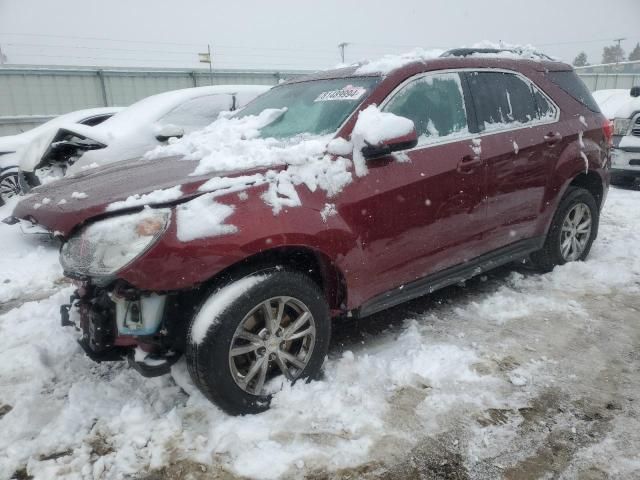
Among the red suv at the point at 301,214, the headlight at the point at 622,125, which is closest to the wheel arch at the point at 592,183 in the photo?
the red suv at the point at 301,214

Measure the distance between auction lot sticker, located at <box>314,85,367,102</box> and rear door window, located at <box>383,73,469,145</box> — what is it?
0.62ft

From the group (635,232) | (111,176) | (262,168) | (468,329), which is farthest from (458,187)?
(635,232)

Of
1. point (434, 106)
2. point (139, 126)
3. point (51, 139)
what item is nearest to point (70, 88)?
point (51, 139)

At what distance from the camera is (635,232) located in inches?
213

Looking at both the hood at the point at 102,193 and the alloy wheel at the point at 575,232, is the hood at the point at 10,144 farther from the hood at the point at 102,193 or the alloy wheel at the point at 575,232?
the alloy wheel at the point at 575,232

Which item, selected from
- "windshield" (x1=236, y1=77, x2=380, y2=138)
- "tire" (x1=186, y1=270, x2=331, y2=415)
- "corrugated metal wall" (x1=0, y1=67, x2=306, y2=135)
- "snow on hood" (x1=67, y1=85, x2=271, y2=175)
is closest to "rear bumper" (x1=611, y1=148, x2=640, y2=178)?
"snow on hood" (x1=67, y1=85, x2=271, y2=175)

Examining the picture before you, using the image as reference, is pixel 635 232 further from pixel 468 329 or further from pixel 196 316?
pixel 196 316

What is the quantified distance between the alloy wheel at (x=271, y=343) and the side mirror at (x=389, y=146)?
908 millimetres

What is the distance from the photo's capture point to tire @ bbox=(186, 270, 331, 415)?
2.27 m

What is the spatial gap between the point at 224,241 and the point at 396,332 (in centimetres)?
166

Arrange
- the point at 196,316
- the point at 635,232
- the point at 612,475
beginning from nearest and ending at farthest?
1. the point at 612,475
2. the point at 196,316
3. the point at 635,232

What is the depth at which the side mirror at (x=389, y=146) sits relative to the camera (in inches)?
104

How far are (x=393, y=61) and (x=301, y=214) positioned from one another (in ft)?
4.45

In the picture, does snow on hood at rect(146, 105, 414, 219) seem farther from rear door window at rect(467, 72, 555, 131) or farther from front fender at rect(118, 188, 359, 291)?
rear door window at rect(467, 72, 555, 131)
